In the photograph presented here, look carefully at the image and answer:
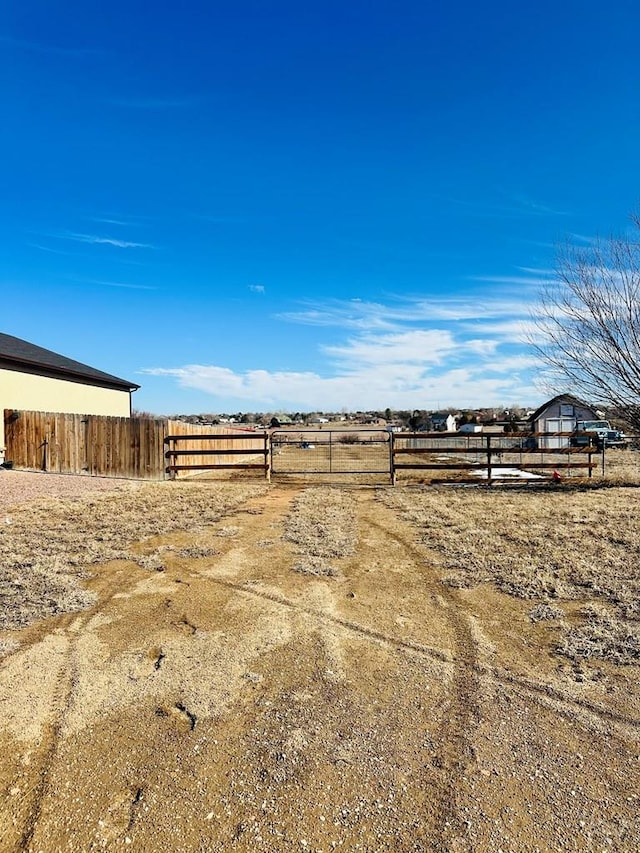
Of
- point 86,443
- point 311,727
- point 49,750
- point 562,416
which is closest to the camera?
point 49,750

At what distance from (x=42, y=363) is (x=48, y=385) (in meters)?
0.97

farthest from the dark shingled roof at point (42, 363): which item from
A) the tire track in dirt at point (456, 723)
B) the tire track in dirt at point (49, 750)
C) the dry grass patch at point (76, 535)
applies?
the tire track in dirt at point (456, 723)

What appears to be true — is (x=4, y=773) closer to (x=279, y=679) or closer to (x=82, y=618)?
(x=279, y=679)

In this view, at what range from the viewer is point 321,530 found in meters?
7.54

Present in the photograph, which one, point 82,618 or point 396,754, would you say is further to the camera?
point 82,618

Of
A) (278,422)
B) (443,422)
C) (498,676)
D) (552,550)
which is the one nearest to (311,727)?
(498,676)

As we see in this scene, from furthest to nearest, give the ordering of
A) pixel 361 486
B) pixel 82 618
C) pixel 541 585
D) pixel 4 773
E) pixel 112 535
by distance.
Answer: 1. pixel 361 486
2. pixel 112 535
3. pixel 541 585
4. pixel 82 618
5. pixel 4 773

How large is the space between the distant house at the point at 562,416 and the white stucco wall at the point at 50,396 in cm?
1697

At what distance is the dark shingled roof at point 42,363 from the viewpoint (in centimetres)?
1612

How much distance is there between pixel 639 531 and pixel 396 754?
6494 mm

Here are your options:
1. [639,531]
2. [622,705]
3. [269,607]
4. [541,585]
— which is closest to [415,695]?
[622,705]

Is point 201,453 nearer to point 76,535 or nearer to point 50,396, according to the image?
point 76,535

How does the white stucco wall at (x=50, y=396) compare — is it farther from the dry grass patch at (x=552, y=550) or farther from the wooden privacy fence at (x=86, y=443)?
the dry grass patch at (x=552, y=550)

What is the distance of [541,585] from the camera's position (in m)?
4.96
